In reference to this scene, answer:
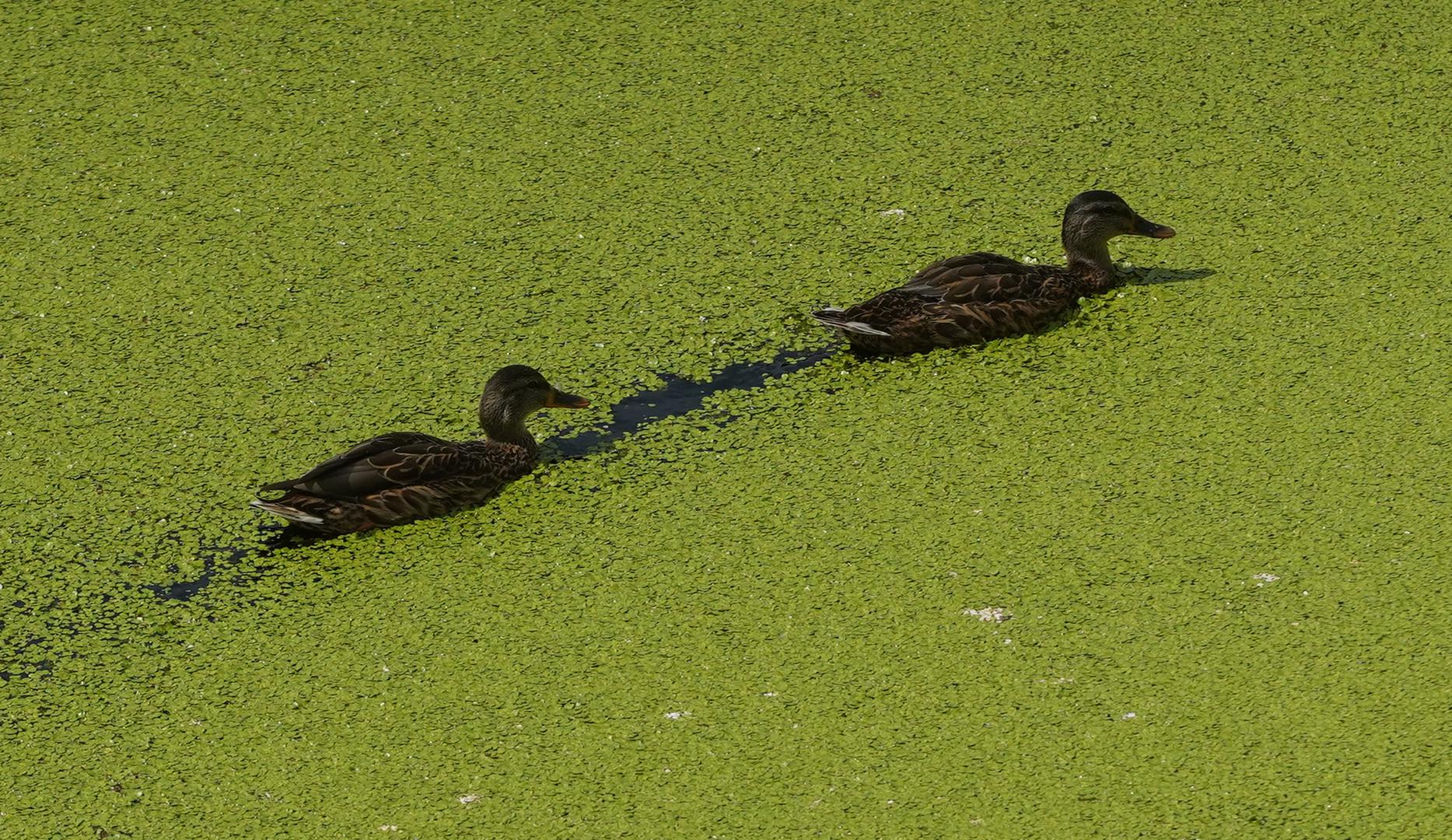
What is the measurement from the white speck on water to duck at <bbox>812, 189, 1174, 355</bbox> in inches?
62.4

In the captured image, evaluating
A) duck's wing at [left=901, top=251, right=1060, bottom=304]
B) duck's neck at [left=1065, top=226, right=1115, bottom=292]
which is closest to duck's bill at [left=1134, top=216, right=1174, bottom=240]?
duck's neck at [left=1065, top=226, right=1115, bottom=292]

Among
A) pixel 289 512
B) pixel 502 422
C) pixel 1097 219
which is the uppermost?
pixel 1097 219

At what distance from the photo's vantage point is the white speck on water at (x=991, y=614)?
5797mm

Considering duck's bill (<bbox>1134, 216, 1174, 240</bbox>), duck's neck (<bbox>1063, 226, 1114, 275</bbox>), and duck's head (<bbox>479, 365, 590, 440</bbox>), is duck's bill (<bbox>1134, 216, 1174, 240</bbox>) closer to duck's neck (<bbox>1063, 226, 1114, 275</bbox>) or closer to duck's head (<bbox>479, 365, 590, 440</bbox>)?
duck's neck (<bbox>1063, 226, 1114, 275</bbox>)

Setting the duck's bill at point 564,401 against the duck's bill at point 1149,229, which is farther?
the duck's bill at point 1149,229

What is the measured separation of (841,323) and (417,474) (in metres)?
1.74

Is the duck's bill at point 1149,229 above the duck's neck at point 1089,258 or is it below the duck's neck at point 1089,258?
above

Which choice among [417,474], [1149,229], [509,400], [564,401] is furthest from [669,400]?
[1149,229]

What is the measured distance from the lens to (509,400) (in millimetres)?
6727

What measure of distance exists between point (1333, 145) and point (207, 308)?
16.2ft

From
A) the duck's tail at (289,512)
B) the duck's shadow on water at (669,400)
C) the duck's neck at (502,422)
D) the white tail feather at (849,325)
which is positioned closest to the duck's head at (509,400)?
the duck's neck at (502,422)

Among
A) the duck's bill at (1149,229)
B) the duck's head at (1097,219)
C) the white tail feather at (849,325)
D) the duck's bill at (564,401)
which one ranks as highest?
the duck's head at (1097,219)

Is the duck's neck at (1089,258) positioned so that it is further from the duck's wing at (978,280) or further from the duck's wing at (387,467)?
the duck's wing at (387,467)

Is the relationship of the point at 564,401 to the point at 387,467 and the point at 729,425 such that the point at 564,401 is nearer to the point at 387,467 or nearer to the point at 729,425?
the point at 729,425
